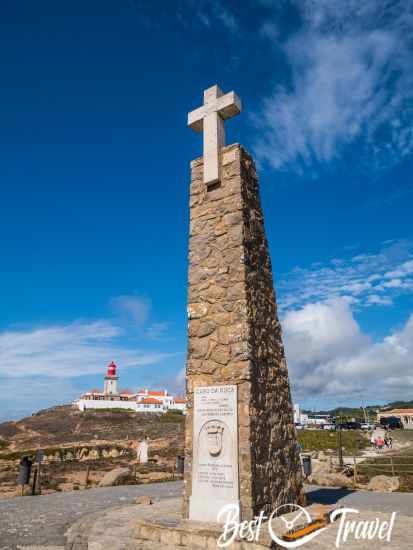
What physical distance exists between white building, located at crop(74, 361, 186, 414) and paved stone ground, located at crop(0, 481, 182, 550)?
214ft

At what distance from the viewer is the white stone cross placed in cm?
740

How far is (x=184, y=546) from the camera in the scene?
536 cm

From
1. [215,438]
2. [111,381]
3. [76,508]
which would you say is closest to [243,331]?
[215,438]

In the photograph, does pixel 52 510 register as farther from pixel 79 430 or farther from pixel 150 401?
pixel 150 401

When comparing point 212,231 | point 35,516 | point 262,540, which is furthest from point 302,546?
point 35,516

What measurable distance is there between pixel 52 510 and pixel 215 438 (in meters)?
4.57

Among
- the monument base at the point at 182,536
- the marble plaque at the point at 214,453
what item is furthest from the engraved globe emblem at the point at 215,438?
the monument base at the point at 182,536

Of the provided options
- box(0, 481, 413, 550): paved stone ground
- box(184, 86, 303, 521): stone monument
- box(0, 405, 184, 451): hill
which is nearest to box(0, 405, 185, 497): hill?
box(0, 405, 184, 451): hill

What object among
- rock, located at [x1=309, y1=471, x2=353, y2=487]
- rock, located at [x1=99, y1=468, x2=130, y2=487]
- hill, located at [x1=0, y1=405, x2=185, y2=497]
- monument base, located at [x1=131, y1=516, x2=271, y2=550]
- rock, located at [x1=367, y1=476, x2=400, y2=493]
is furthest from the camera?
hill, located at [x1=0, y1=405, x2=185, y2=497]

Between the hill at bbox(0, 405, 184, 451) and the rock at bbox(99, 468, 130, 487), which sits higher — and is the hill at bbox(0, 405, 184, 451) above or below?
above

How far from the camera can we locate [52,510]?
8.45 meters

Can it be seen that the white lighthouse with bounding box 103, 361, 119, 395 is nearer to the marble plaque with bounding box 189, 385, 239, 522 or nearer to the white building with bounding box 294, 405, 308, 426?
the white building with bounding box 294, 405, 308, 426

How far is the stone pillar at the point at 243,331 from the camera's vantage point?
19.9ft

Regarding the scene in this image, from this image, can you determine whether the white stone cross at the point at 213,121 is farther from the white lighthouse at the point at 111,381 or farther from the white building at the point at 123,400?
the white lighthouse at the point at 111,381
